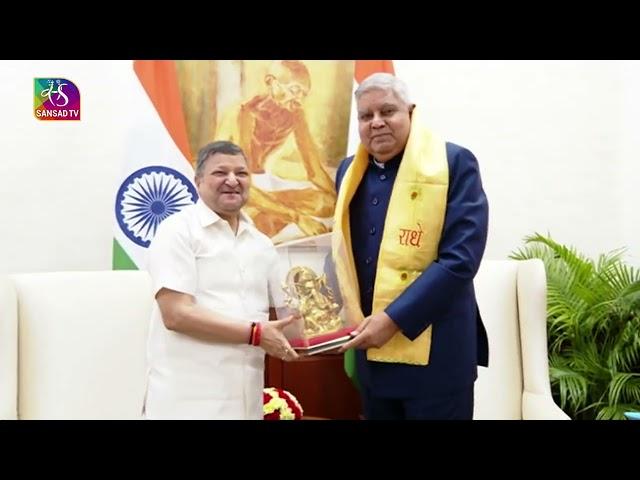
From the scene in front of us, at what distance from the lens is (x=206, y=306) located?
1861 millimetres

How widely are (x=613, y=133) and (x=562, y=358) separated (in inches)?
46.8

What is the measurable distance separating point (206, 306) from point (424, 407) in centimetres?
72

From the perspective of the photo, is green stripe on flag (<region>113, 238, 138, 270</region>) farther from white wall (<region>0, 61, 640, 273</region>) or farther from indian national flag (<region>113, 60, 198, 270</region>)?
white wall (<region>0, 61, 640, 273</region>)

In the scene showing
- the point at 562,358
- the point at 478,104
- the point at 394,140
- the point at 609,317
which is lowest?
the point at 562,358

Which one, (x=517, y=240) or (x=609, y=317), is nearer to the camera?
(x=609, y=317)

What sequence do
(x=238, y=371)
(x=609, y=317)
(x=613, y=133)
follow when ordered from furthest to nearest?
(x=613, y=133) < (x=609, y=317) < (x=238, y=371)

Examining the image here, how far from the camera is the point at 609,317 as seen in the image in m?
2.89

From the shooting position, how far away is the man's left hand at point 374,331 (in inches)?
74.8

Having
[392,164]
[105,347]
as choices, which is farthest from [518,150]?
[105,347]

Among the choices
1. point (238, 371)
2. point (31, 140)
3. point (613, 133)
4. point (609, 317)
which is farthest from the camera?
point (613, 133)

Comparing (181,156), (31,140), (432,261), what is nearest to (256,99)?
(181,156)

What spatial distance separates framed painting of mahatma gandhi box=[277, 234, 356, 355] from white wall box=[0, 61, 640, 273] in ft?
4.91

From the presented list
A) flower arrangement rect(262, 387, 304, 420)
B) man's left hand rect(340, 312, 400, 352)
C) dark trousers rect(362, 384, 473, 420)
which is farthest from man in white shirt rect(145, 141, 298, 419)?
flower arrangement rect(262, 387, 304, 420)

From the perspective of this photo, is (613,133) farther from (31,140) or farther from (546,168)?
(31,140)
